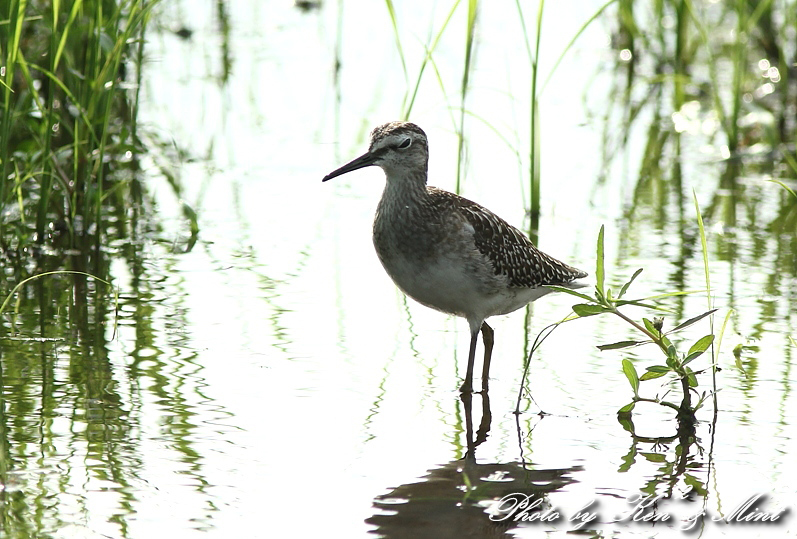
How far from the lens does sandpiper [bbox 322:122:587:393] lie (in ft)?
24.4

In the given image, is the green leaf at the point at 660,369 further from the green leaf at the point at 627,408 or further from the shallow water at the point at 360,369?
the shallow water at the point at 360,369

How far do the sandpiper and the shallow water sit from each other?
21.0 inches

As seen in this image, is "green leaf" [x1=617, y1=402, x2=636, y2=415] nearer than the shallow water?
No

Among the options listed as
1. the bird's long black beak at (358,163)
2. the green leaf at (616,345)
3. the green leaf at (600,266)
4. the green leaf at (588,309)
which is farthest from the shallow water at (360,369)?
the bird's long black beak at (358,163)

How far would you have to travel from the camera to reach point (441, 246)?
294 inches

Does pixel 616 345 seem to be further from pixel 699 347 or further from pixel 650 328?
pixel 699 347

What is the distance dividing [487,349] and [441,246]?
972 mm

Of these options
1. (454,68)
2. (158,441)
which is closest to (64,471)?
(158,441)

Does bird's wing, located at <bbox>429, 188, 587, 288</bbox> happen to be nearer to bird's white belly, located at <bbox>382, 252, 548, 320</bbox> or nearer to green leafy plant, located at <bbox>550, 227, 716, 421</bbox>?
bird's white belly, located at <bbox>382, 252, 548, 320</bbox>

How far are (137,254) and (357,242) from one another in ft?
6.14

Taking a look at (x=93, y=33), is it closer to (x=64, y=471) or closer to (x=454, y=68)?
(x=64, y=471)

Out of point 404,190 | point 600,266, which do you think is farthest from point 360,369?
point 600,266

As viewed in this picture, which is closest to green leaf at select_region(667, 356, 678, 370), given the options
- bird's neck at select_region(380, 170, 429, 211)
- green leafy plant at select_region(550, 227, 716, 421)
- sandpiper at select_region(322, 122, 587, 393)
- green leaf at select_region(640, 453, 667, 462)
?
green leafy plant at select_region(550, 227, 716, 421)

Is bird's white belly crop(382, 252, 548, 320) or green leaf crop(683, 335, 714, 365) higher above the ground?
bird's white belly crop(382, 252, 548, 320)
